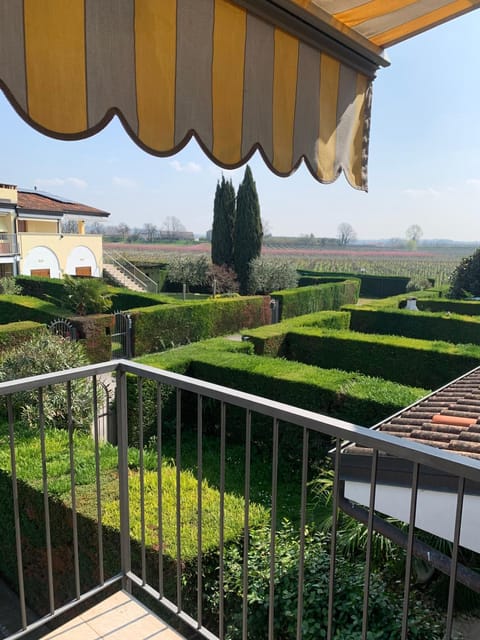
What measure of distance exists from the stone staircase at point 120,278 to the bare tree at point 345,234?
5866 cm

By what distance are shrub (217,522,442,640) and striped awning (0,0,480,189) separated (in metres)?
2.36

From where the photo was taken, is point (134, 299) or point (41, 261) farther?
point (41, 261)

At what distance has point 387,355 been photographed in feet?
32.1

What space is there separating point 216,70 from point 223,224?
28204mm

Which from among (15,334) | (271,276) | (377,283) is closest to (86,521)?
(15,334)

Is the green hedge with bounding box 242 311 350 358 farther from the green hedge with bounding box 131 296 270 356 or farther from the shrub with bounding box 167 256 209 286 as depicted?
the shrub with bounding box 167 256 209 286

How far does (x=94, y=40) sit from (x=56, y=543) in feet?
13.5

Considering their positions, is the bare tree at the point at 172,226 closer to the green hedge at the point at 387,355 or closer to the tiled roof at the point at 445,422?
the green hedge at the point at 387,355

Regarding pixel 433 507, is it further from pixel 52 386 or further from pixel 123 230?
pixel 123 230

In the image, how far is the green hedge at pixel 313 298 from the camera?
19188 millimetres

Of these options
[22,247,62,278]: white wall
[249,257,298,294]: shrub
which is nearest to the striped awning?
[249,257,298,294]: shrub

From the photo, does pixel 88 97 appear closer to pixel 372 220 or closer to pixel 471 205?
pixel 471 205

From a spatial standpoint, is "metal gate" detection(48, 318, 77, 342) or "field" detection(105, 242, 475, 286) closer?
"metal gate" detection(48, 318, 77, 342)

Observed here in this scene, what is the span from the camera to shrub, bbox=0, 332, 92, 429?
21.0 ft
